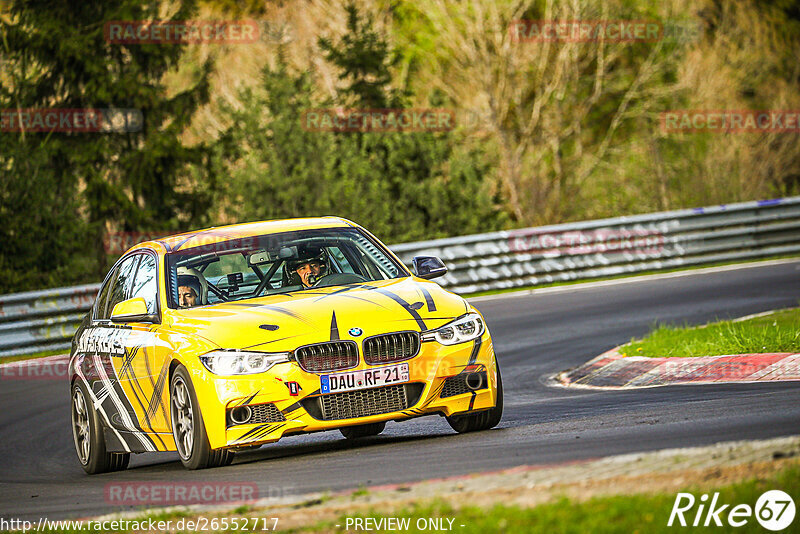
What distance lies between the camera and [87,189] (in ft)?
90.7

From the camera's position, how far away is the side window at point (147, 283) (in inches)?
374

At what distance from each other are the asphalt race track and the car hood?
80 centimetres

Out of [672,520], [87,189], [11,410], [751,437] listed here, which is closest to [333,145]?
[87,189]

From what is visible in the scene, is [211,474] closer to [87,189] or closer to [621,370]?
[621,370]

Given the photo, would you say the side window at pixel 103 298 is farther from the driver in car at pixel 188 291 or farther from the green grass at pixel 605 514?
the green grass at pixel 605 514

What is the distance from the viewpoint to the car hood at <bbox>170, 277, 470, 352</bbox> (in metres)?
8.33

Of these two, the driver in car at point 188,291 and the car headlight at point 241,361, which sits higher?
the driver in car at point 188,291

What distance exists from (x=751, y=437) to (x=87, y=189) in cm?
2263
